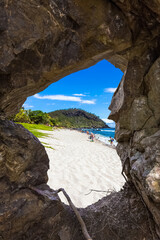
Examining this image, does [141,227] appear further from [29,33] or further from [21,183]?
[29,33]

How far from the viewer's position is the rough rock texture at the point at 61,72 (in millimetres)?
2205

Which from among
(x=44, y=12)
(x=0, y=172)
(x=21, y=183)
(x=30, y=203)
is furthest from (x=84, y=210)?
(x=44, y=12)

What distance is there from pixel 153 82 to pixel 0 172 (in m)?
3.41

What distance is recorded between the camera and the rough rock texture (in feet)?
7.23

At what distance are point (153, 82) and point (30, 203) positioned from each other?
3426 mm

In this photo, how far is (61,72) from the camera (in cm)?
276

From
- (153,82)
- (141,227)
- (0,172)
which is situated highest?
(153,82)

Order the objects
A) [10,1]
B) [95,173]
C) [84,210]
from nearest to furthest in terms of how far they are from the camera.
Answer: [10,1], [84,210], [95,173]

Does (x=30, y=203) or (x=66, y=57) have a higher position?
(x=66, y=57)

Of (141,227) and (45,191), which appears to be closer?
(141,227)

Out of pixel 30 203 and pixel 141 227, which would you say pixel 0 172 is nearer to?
pixel 30 203

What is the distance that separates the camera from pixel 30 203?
2.70 m

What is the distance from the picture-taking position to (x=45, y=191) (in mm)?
2967

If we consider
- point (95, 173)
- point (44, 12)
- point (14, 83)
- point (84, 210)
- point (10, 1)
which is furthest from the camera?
point (95, 173)
